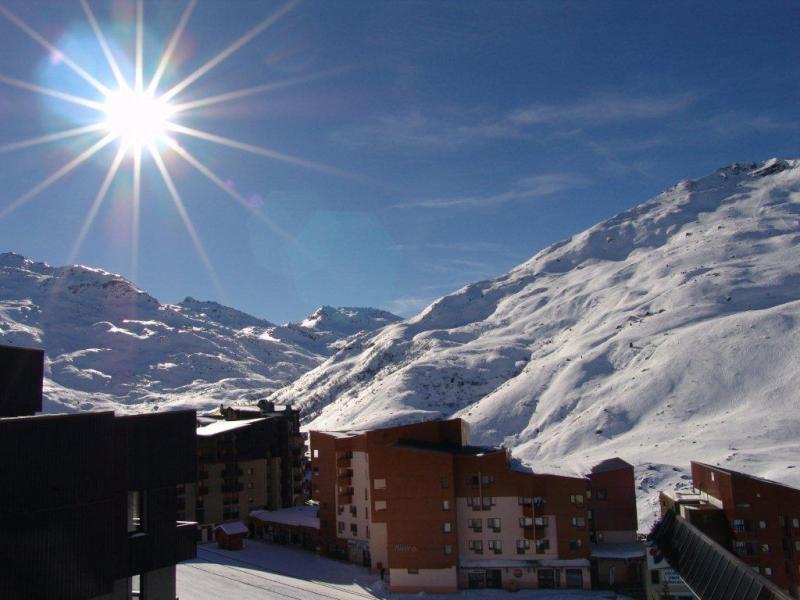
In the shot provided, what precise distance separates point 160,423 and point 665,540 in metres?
46.3

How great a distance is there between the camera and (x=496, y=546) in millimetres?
54750

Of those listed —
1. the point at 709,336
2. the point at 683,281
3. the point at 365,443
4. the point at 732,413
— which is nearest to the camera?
the point at 365,443

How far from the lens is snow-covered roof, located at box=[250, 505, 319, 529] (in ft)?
229

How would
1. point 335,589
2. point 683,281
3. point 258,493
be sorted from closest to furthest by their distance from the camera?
point 335,589 < point 258,493 < point 683,281

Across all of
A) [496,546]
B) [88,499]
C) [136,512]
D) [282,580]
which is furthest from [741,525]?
[88,499]

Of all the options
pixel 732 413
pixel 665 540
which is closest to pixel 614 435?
pixel 732 413

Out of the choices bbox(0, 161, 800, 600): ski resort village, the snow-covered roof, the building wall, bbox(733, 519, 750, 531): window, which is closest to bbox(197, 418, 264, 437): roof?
bbox(0, 161, 800, 600): ski resort village

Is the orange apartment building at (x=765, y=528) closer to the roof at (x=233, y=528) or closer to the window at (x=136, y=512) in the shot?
the roof at (x=233, y=528)

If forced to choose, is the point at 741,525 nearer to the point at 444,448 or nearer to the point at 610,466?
the point at 610,466

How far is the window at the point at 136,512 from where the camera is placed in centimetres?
2319

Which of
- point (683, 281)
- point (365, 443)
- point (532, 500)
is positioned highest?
point (683, 281)

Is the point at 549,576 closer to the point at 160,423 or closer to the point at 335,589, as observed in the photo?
the point at 335,589

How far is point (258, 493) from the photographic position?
258ft

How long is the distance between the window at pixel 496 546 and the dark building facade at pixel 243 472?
32.3 meters
